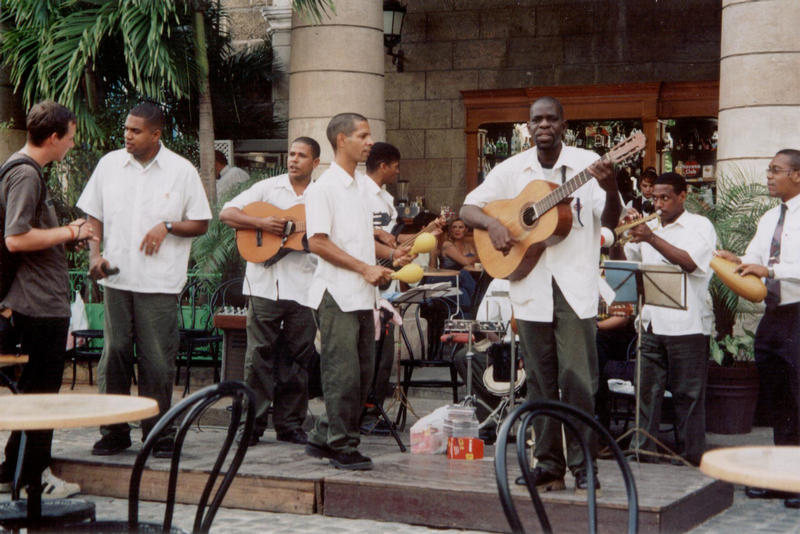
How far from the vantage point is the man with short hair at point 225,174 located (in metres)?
12.3

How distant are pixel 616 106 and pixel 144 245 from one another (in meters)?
8.59

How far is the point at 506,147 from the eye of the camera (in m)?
15.1

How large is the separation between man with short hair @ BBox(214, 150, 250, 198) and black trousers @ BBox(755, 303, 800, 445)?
250 inches

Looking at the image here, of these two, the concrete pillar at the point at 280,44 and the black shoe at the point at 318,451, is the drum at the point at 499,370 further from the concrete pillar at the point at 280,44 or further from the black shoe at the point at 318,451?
the concrete pillar at the point at 280,44

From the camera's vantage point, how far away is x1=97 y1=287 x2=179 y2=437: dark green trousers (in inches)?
271

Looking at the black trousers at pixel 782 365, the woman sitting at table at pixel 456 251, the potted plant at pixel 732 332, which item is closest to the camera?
the black trousers at pixel 782 365

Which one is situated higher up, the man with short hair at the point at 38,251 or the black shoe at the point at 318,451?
the man with short hair at the point at 38,251

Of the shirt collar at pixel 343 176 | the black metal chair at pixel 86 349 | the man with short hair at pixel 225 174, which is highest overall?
the man with short hair at pixel 225 174

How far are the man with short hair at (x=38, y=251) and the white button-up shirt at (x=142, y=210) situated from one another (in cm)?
70

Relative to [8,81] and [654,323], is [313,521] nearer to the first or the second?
[654,323]

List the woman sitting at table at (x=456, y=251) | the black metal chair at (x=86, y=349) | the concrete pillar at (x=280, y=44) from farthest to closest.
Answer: the concrete pillar at (x=280, y=44) → the woman sitting at table at (x=456, y=251) → the black metal chair at (x=86, y=349)

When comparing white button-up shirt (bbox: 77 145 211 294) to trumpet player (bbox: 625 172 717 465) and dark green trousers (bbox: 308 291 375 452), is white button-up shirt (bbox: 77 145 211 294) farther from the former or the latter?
trumpet player (bbox: 625 172 717 465)

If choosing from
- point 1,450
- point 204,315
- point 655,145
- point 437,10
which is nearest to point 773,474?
point 1,450

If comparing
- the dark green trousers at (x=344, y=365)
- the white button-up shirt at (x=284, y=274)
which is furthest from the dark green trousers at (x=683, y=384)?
the white button-up shirt at (x=284, y=274)
